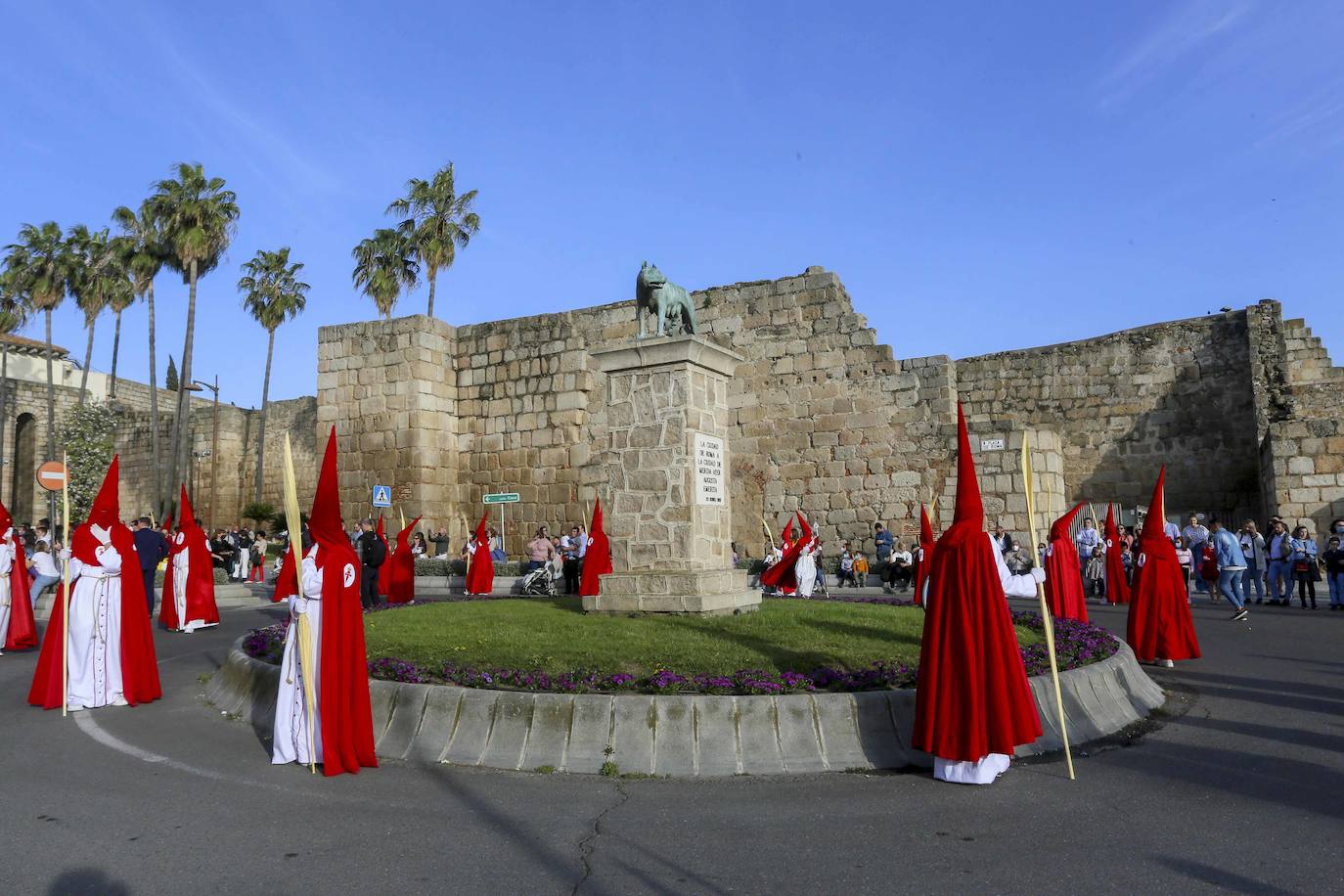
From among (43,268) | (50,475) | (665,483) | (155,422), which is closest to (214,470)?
(155,422)

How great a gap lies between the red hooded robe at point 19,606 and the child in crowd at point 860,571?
49.0ft

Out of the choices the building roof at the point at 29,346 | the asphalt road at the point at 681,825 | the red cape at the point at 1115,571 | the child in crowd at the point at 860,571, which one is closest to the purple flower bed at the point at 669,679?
the asphalt road at the point at 681,825

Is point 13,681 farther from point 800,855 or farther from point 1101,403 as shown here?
point 1101,403

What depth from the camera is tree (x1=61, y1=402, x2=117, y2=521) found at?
39.3 m

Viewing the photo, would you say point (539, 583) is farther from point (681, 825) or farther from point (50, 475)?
point (681, 825)

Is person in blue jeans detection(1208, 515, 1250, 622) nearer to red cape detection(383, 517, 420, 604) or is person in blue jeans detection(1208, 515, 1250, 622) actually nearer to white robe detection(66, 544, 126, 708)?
red cape detection(383, 517, 420, 604)

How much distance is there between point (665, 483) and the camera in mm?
10727

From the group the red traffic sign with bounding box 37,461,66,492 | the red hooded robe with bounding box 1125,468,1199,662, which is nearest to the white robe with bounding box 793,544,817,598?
the red hooded robe with bounding box 1125,468,1199,662

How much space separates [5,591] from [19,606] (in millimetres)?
331

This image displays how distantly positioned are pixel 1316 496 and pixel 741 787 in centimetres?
1823

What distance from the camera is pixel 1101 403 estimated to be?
2197 centimetres

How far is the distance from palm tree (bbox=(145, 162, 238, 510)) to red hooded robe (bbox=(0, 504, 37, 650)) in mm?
21256

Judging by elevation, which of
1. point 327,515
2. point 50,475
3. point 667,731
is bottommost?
point 667,731

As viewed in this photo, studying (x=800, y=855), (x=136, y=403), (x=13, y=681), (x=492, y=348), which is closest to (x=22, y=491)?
(x=136, y=403)
